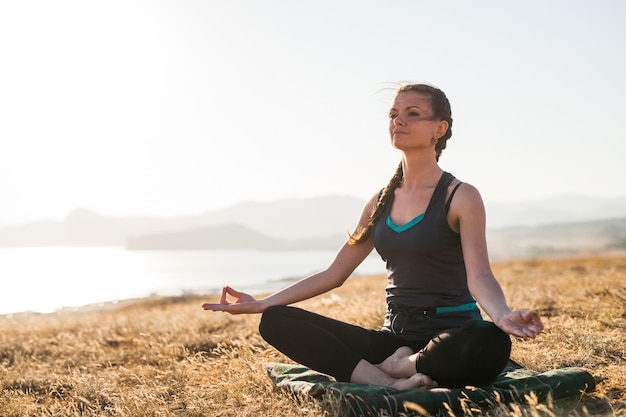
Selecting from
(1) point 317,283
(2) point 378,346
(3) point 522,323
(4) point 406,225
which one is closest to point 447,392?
(3) point 522,323

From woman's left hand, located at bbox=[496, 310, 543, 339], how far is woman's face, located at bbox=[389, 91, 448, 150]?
1.43 meters

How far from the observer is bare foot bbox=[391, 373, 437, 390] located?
3711 millimetres

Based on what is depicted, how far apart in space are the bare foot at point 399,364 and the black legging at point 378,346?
92 mm

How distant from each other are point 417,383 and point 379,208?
4.26 feet

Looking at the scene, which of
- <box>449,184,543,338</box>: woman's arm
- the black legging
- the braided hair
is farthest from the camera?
the braided hair

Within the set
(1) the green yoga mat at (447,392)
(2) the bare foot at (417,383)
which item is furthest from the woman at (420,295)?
(1) the green yoga mat at (447,392)

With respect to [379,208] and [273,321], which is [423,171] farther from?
[273,321]

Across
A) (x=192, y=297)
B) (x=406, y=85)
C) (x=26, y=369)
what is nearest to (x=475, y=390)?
(x=406, y=85)

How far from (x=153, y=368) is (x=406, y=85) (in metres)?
3.46

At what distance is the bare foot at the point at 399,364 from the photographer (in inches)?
153

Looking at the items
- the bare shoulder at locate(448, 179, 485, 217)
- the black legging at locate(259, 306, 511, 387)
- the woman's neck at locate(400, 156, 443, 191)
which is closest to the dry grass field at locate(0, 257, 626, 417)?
the black legging at locate(259, 306, 511, 387)

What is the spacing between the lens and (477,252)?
3.76 metres

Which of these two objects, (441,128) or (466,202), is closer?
(466,202)

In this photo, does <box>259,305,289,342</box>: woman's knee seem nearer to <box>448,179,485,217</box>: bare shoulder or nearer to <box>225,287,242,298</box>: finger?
<box>225,287,242,298</box>: finger
